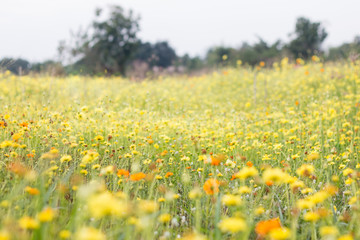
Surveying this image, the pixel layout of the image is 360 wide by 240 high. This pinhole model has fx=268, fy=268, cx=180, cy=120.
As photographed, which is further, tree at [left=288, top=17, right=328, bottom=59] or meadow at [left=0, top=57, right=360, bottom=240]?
tree at [left=288, top=17, right=328, bottom=59]

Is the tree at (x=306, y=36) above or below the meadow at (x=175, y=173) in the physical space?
above

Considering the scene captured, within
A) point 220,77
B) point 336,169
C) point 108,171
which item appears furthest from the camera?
point 220,77

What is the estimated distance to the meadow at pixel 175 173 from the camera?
112cm

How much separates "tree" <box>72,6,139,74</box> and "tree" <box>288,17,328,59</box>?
39.1ft

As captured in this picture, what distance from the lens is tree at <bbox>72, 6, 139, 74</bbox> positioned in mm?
19922

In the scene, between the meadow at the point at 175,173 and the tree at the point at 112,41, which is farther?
the tree at the point at 112,41

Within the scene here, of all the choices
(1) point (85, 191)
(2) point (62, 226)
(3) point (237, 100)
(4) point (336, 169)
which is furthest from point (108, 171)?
(3) point (237, 100)

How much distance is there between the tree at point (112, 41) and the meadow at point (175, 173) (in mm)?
14139

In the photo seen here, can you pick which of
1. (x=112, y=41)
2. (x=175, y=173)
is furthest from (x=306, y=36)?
(x=175, y=173)

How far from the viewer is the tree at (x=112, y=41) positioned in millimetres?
19922

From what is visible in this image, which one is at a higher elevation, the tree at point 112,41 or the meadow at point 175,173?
the tree at point 112,41

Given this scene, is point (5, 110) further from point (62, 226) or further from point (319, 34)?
point (319, 34)

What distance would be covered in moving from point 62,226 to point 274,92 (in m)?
6.06

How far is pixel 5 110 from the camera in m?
3.07
